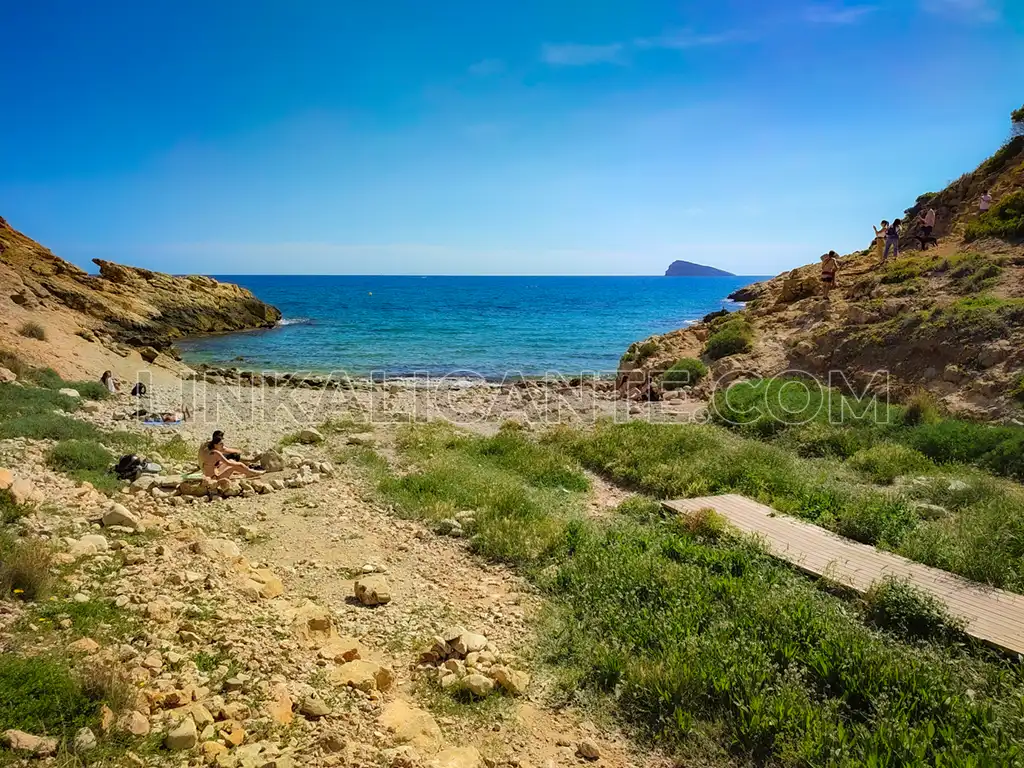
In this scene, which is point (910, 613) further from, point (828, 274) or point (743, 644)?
point (828, 274)

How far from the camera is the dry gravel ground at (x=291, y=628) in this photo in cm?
472

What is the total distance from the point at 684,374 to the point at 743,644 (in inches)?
661

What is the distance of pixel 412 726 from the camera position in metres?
4.98

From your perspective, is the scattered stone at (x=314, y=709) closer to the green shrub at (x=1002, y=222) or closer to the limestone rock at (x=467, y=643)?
the limestone rock at (x=467, y=643)

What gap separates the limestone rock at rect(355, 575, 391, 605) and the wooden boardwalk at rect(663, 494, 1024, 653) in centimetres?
498

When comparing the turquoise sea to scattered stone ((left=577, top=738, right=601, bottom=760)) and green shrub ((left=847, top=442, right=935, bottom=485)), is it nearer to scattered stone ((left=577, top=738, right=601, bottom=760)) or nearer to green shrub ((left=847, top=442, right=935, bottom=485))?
green shrub ((left=847, top=442, right=935, bottom=485))

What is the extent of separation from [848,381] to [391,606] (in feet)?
52.7

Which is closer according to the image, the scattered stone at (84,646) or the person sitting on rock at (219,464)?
the scattered stone at (84,646)

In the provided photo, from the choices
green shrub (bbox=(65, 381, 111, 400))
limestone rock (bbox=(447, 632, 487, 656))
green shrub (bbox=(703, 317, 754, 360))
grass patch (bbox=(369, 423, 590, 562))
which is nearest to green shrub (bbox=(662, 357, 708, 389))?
green shrub (bbox=(703, 317, 754, 360))

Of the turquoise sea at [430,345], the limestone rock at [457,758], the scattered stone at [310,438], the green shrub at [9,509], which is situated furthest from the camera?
the turquoise sea at [430,345]

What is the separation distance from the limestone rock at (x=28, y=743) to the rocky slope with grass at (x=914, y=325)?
17.2 m

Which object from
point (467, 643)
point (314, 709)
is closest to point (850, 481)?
point (467, 643)

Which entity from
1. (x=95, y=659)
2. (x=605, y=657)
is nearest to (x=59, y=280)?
(x=95, y=659)

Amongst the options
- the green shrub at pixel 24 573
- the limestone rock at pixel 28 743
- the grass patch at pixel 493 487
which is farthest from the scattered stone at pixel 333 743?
the grass patch at pixel 493 487
